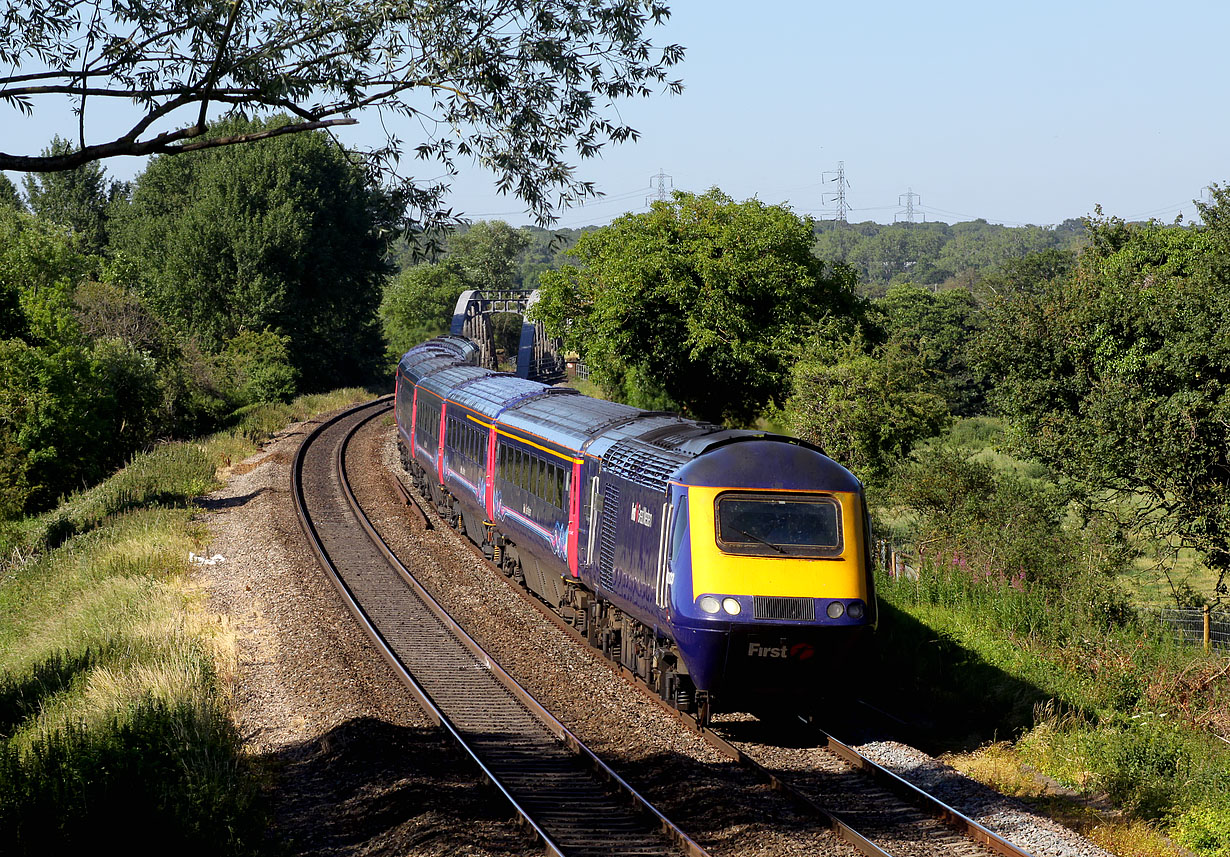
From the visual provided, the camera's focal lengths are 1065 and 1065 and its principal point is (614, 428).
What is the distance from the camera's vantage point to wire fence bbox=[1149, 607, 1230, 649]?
675 inches

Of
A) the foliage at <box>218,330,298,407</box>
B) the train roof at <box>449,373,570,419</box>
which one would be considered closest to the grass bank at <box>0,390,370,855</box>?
the train roof at <box>449,373,570,419</box>

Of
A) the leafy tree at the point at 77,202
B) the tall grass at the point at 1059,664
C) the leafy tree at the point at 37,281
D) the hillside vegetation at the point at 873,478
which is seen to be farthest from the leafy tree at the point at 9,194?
the tall grass at the point at 1059,664

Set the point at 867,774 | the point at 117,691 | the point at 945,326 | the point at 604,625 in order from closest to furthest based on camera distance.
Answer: the point at 867,774, the point at 117,691, the point at 604,625, the point at 945,326

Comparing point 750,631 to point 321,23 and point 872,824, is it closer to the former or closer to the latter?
point 872,824

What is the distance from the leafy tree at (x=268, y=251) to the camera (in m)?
56.1

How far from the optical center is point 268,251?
184 feet

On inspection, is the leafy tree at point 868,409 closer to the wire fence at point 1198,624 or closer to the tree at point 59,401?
the wire fence at point 1198,624

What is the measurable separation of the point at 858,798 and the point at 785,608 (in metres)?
1.96

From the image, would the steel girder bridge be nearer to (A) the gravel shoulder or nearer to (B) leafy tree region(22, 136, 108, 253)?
(B) leafy tree region(22, 136, 108, 253)

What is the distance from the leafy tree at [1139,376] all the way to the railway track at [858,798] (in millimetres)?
11197

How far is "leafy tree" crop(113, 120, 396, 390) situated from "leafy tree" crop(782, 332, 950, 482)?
123 ft

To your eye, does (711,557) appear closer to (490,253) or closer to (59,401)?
(59,401)

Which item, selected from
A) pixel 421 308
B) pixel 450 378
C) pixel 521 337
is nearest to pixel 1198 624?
pixel 450 378

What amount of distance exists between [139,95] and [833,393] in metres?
16.9
